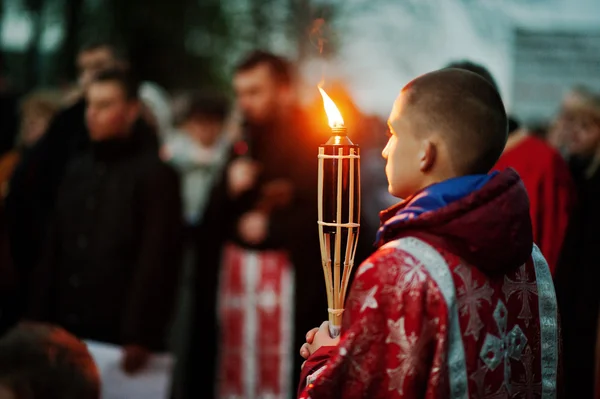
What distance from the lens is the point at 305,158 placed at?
5438mm

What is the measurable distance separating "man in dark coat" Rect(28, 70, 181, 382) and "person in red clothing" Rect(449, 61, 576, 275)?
198 cm

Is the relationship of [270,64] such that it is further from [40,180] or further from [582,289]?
[582,289]

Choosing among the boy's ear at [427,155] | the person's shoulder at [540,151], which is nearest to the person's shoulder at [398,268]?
the boy's ear at [427,155]

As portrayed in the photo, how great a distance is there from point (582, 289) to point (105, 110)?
→ 8.78ft

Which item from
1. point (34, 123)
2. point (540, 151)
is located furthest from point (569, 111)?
point (34, 123)

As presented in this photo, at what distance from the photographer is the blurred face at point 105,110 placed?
4.98 meters

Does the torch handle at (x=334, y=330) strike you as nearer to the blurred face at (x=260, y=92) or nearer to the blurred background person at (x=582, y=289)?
the blurred background person at (x=582, y=289)

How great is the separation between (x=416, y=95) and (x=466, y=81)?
0.13 m

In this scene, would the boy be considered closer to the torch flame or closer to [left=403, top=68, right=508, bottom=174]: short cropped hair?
[left=403, top=68, right=508, bottom=174]: short cropped hair

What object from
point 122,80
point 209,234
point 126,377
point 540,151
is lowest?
point 126,377

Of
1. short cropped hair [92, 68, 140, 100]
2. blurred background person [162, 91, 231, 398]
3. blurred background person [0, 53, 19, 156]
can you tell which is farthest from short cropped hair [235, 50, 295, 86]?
blurred background person [0, 53, 19, 156]

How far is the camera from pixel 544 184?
4.06 metres

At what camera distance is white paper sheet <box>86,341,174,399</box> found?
13.4 feet

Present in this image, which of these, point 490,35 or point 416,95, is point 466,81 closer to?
point 416,95
